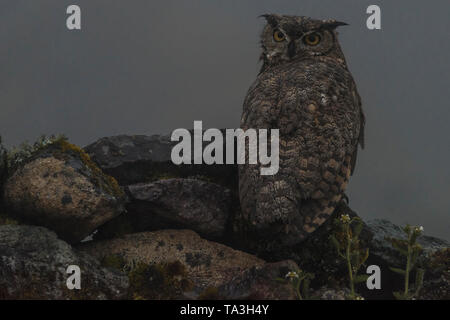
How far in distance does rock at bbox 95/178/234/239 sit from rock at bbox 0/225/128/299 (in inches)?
68.6

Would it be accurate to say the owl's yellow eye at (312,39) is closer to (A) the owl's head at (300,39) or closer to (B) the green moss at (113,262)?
(A) the owl's head at (300,39)

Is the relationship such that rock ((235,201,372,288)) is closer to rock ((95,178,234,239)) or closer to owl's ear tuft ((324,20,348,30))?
rock ((95,178,234,239))

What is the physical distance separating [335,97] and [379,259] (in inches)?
124

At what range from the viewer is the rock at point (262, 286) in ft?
18.4

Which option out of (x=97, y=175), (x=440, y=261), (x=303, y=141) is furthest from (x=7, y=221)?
(x=440, y=261)

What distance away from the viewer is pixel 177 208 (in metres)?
8.23

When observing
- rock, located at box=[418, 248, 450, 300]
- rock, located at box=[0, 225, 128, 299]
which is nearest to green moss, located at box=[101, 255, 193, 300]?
rock, located at box=[0, 225, 128, 299]

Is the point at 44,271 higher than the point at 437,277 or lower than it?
higher

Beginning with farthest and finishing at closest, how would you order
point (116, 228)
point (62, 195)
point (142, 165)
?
point (142, 165) → point (116, 228) → point (62, 195)

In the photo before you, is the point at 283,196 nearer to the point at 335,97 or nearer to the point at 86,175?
the point at 335,97

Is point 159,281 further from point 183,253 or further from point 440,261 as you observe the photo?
point 440,261

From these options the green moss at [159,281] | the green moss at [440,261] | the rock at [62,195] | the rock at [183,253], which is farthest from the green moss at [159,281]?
the green moss at [440,261]

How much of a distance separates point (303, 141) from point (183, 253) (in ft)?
9.13

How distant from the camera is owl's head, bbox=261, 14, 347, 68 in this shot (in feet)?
33.4
